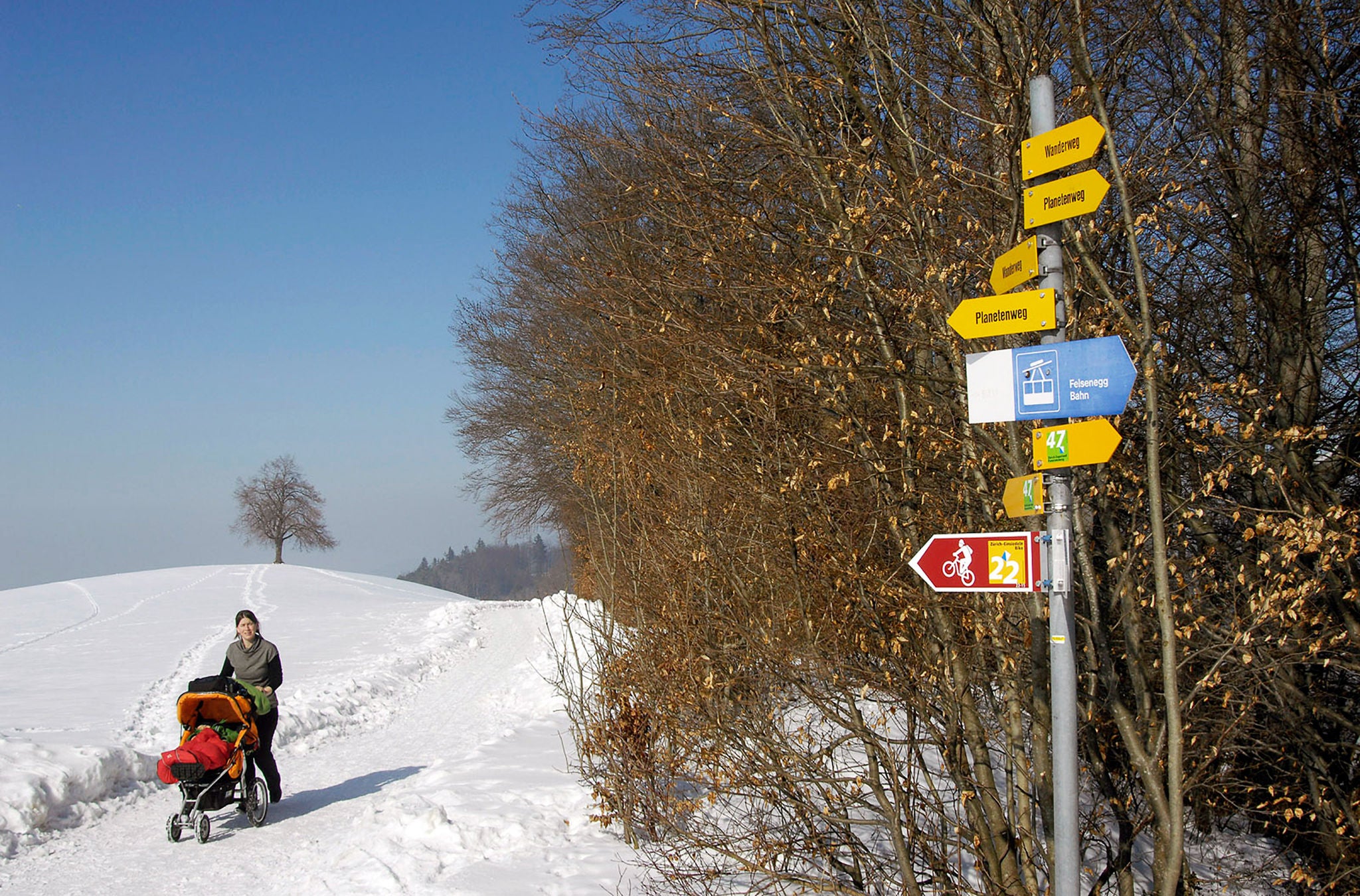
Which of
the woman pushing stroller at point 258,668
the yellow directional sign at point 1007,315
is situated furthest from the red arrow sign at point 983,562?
the woman pushing stroller at point 258,668

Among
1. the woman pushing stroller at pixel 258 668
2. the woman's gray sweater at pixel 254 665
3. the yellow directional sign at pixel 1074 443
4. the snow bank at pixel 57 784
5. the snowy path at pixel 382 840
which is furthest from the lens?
the woman's gray sweater at pixel 254 665

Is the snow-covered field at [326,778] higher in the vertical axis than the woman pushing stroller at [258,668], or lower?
lower

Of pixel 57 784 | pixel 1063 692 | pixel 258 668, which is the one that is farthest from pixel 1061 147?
pixel 57 784

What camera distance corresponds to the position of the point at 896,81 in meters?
6.20

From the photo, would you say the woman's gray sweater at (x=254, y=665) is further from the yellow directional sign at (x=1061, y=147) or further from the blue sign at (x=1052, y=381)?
the yellow directional sign at (x=1061, y=147)

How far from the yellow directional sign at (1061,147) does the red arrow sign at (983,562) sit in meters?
1.47

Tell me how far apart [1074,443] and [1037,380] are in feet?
0.98

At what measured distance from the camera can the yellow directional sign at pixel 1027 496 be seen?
3830mm

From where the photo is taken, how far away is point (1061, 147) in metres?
3.80

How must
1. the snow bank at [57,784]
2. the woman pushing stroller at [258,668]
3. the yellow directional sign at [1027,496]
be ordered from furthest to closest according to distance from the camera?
the woman pushing stroller at [258,668] → the snow bank at [57,784] → the yellow directional sign at [1027,496]

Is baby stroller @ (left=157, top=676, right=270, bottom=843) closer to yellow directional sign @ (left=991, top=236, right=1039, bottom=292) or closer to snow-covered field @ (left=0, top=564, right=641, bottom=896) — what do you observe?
snow-covered field @ (left=0, top=564, right=641, bottom=896)

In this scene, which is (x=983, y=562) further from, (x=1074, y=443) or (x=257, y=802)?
(x=257, y=802)

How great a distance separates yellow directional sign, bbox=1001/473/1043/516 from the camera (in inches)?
151

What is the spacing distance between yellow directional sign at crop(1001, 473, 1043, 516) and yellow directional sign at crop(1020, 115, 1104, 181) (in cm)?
124
